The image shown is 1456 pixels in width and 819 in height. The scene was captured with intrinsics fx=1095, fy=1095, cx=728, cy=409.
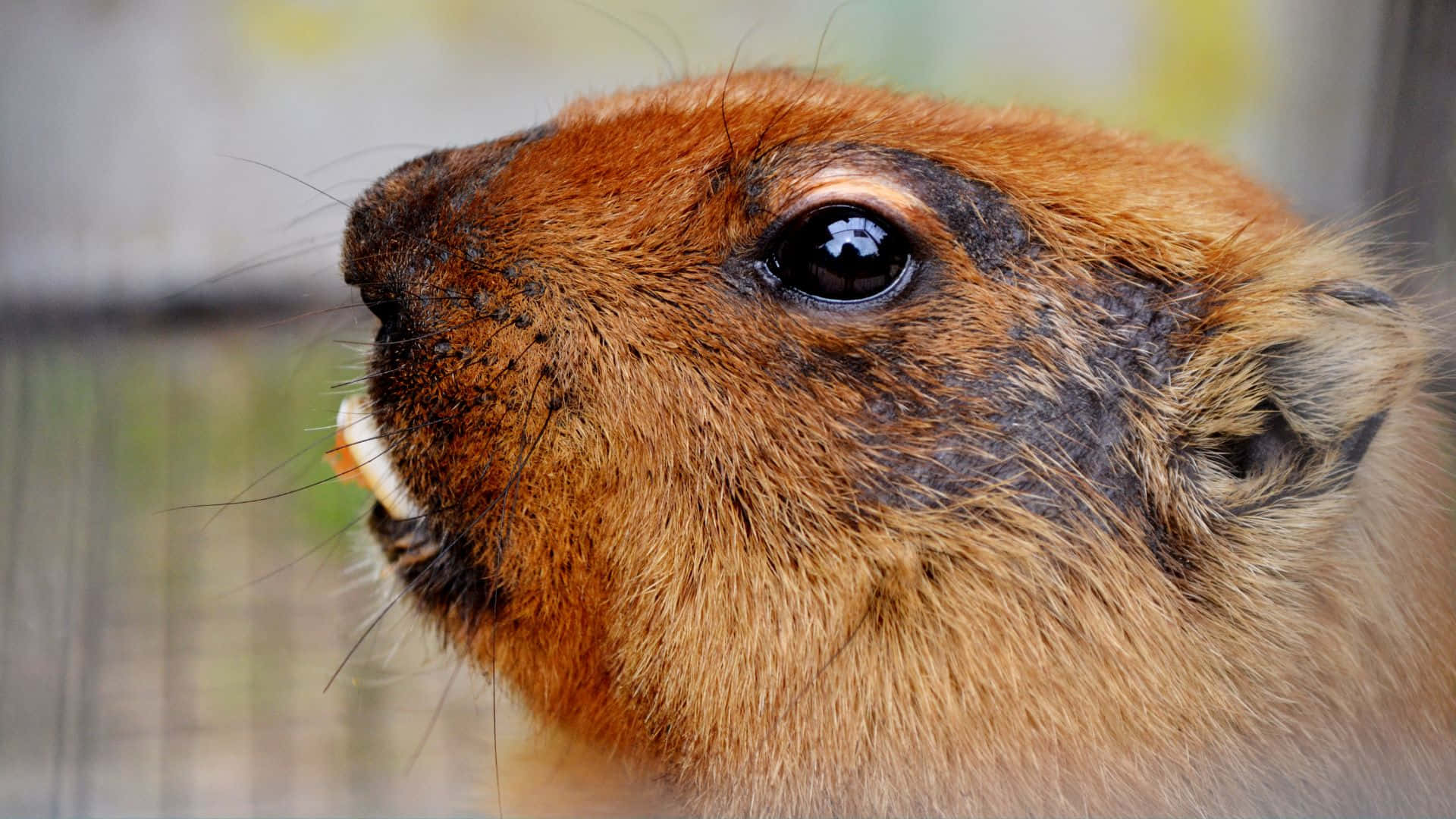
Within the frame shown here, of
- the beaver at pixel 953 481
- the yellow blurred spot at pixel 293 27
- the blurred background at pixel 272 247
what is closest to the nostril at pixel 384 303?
the beaver at pixel 953 481

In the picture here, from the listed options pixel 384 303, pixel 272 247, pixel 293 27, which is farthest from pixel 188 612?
pixel 384 303

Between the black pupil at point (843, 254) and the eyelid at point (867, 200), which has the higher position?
the eyelid at point (867, 200)

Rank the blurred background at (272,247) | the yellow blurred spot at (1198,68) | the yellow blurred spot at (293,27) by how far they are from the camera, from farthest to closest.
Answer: the yellow blurred spot at (1198,68) → the yellow blurred spot at (293,27) → the blurred background at (272,247)

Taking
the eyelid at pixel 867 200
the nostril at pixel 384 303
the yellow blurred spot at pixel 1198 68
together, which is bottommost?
the nostril at pixel 384 303

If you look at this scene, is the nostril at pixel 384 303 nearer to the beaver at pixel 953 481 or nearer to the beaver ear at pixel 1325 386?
the beaver at pixel 953 481

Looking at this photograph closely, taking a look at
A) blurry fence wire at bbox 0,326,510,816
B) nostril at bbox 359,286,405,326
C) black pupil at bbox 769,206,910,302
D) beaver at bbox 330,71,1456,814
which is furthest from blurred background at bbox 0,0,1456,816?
black pupil at bbox 769,206,910,302

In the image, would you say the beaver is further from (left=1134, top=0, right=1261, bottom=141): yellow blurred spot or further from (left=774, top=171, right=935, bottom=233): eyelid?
(left=1134, top=0, right=1261, bottom=141): yellow blurred spot
